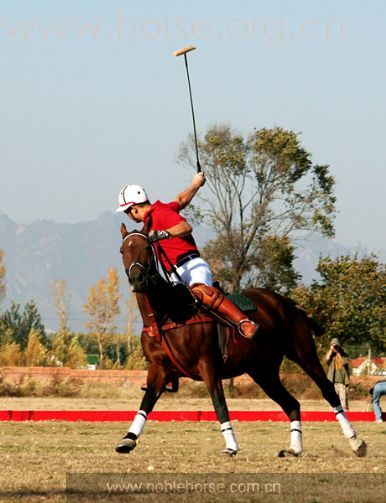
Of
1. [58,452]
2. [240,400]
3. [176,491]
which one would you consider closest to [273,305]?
[58,452]

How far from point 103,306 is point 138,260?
120 metres

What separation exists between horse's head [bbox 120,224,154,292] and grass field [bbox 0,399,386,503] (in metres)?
1.80

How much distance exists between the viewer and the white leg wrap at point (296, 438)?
523 inches

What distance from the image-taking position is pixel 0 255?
10200cm

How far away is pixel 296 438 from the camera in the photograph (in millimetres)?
13398

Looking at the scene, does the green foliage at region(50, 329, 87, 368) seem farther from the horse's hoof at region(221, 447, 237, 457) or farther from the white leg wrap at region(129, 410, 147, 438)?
the horse's hoof at region(221, 447, 237, 457)

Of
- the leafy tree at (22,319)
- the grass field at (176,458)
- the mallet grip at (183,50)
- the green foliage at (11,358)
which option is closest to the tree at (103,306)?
the leafy tree at (22,319)

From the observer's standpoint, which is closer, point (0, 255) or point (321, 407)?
point (321, 407)

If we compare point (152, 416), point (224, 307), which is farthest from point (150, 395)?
point (152, 416)

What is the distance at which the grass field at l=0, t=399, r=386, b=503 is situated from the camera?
9648 mm

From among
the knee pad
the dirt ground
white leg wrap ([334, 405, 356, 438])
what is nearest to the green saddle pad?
the knee pad

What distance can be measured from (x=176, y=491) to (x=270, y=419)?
13973 mm

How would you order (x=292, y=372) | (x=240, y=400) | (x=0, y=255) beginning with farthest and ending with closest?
(x=0, y=255)
(x=292, y=372)
(x=240, y=400)

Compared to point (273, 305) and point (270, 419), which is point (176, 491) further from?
point (270, 419)
